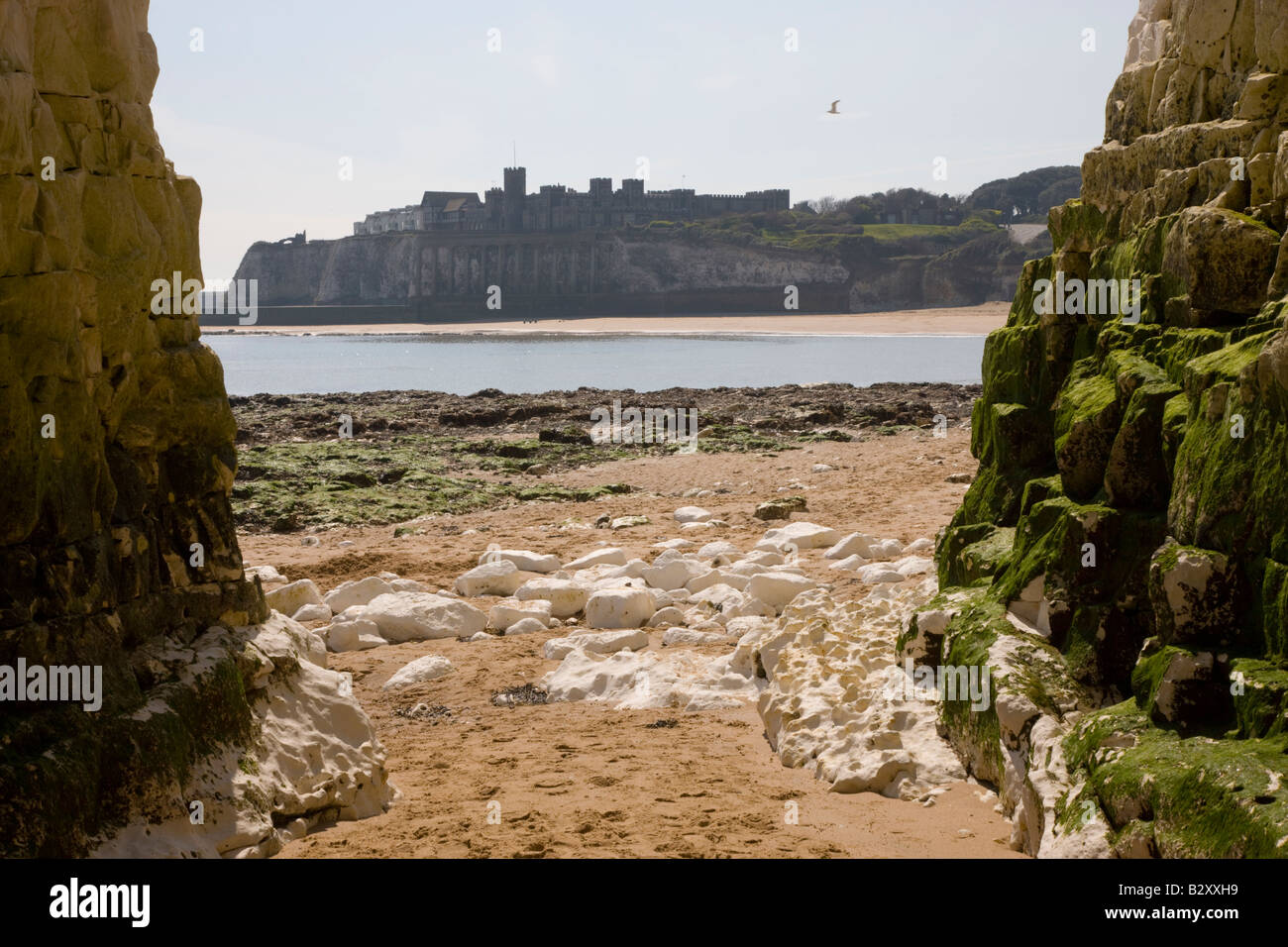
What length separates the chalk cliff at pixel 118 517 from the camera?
393 cm

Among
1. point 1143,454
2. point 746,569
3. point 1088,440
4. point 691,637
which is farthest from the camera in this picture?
point 746,569

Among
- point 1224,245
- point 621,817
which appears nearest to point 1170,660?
point 1224,245

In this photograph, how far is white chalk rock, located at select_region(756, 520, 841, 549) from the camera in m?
9.93

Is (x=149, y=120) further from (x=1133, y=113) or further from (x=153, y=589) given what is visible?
(x=1133, y=113)

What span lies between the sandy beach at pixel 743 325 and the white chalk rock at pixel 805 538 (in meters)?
55.4

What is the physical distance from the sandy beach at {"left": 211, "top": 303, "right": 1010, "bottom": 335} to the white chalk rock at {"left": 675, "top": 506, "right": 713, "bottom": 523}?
5360 centimetres

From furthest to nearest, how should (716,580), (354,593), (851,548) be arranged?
(851,548) < (716,580) < (354,593)

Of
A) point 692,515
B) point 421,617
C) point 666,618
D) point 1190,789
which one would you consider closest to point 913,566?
point 666,618

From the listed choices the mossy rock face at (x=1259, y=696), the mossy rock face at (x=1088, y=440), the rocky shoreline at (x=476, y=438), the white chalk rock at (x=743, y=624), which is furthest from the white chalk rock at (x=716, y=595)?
the rocky shoreline at (x=476, y=438)

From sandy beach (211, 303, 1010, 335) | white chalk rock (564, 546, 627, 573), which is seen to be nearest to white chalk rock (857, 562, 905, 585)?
white chalk rock (564, 546, 627, 573)

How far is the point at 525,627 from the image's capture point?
8.06m

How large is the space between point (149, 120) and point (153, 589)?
6.09ft

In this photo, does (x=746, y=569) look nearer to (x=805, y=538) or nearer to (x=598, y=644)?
(x=805, y=538)

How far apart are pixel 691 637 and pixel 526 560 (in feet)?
8.26
